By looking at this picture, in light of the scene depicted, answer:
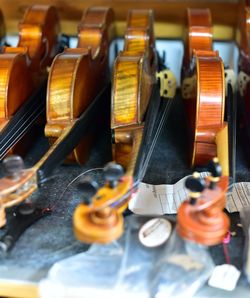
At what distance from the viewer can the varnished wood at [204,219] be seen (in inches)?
24.2

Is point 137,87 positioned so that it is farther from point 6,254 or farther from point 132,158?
point 6,254

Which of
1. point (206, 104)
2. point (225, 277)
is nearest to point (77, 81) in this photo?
point (206, 104)

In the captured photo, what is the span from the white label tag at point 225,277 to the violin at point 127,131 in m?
0.17

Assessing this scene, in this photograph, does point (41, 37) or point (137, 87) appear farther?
point (41, 37)

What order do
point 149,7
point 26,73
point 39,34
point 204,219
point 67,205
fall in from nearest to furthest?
point 204,219 → point 67,205 → point 26,73 → point 39,34 → point 149,7

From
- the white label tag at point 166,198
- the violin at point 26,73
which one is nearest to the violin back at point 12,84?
the violin at point 26,73

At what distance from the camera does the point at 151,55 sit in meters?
1.11

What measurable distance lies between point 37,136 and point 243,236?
1.84ft

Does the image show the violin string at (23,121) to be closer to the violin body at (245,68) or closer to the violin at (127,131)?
the violin at (127,131)

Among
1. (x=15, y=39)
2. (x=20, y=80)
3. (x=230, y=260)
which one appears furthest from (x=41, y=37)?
(x=230, y=260)

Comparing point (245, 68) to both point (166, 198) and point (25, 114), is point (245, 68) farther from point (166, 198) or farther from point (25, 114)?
point (25, 114)

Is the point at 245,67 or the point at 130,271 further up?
the point at 245,67

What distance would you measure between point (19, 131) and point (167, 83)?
1.38ft

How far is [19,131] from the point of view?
917 millimetres
